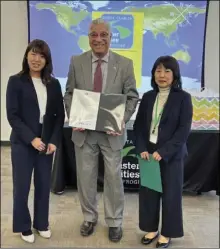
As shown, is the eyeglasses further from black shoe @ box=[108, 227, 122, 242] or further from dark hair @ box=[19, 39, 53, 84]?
black shoe @ box=[108, 227, 122, 242]

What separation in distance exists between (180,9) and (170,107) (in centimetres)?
223

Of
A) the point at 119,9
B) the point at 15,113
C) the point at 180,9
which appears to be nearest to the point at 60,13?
the point at 119,9

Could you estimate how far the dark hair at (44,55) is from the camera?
1.88m

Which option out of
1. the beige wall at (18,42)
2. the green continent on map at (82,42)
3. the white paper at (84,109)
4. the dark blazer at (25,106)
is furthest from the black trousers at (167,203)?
the beige wall at (18,42)

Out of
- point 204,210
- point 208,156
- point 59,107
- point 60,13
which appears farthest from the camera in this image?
point 60,13

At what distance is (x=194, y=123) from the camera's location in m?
2.91

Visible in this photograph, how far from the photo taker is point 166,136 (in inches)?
76.7

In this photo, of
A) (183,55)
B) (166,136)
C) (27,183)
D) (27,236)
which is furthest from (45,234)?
(183,55)

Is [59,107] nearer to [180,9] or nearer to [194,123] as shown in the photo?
[194,123]

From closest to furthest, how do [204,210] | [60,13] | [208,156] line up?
[204,210], [208,156], [60,13]

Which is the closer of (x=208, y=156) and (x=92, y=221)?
(x=92, y=221)

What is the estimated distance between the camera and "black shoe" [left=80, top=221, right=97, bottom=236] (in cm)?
225

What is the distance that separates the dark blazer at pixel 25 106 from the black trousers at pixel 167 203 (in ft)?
2.10

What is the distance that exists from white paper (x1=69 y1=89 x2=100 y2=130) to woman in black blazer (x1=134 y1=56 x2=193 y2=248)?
0.29 m
